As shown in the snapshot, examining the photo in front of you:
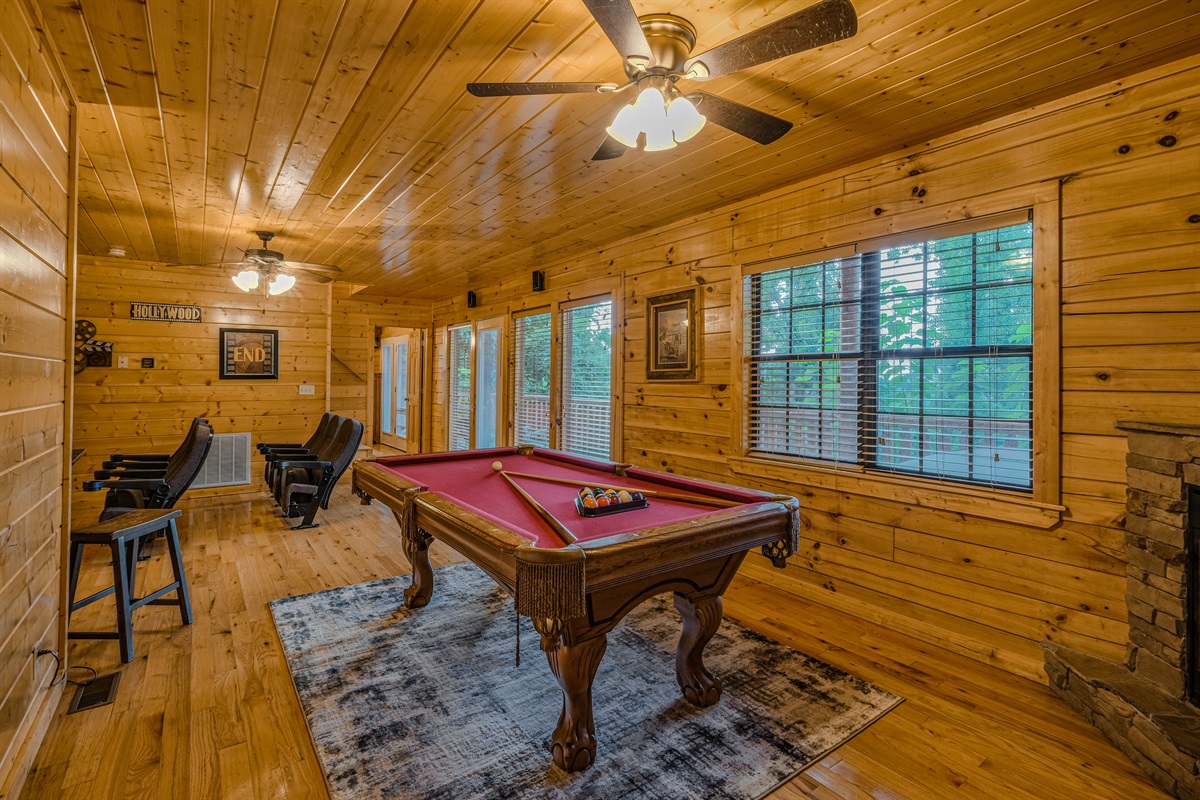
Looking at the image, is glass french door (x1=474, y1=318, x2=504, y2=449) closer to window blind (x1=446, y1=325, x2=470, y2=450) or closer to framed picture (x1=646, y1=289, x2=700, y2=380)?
window blind (x1=446, y1=325, x2=470, y2=450)

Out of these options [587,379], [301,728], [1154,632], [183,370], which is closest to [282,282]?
[183,370]

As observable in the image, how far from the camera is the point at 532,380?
5637 mm

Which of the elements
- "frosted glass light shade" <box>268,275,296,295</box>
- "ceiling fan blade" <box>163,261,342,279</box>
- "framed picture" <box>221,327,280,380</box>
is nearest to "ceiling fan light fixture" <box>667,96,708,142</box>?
"ceiling fan blade" <box>163,261,342,279</box>

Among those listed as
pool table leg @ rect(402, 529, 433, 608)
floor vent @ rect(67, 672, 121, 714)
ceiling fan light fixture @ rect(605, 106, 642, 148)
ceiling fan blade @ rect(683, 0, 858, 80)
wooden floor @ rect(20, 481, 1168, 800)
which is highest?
ceiling fan blade @ rect(683, 0, 858, 80)

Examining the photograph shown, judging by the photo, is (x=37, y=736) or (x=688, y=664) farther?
(x=688, y=664)

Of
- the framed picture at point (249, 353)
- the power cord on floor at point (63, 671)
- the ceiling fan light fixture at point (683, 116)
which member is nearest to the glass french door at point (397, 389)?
the framed picture at point (249, 353)

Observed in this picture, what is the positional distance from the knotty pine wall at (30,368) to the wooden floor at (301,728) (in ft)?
0.79

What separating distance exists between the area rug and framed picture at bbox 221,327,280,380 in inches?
144

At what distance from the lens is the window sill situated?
2311 mm

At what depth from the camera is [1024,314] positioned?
234 cm

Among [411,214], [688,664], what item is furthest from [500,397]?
[688,664]

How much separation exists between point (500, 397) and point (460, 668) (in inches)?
155

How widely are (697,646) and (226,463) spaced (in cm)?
538

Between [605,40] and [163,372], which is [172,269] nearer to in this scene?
[163,372]
